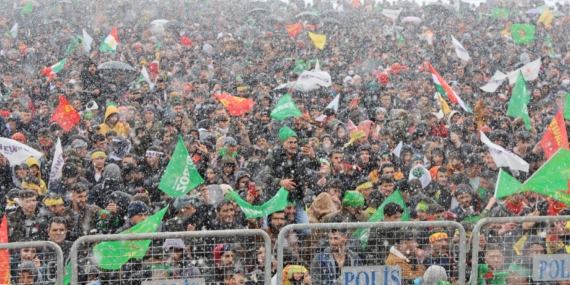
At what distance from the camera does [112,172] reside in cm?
885

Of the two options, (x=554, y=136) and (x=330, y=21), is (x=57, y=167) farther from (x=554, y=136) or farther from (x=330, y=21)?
(x=330, y=21)

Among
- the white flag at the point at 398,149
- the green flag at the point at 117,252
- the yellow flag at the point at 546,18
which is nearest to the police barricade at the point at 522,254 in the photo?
the green flag at the point at 117,252

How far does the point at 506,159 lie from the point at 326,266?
3683 mm

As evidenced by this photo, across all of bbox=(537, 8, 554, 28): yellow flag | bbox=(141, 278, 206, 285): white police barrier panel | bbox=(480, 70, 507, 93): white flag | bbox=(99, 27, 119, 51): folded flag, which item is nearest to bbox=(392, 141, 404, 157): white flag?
bbox=(480, 70, 507, 93): white flag

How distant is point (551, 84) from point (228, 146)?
773 cm

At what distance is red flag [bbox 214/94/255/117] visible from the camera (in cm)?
1195

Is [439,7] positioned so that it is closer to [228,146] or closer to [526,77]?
[526,77]

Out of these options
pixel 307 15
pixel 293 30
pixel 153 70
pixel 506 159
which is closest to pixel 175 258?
pixel 506 159

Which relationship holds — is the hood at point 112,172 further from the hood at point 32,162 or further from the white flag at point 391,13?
the white flag at point 391,13

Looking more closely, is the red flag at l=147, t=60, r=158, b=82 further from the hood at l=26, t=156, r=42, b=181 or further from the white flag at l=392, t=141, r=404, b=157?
the white flag at l=392, t=141, r=404, b=157

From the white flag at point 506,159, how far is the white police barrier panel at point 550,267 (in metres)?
2.74

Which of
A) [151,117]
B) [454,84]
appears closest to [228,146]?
[151,117]

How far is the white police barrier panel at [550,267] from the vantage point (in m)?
5.94

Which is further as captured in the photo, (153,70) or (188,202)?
(153,70)
